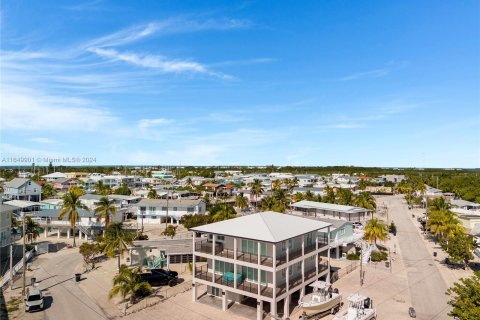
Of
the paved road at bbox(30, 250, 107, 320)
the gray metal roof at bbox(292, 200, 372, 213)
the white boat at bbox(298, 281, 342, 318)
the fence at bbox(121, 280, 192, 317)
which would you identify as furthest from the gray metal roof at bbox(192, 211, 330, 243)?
the gray metal roof at bbox(292, 200, 372, 213)

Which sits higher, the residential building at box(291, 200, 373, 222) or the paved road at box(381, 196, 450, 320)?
the residential building at box(291, 200, 373, 222)

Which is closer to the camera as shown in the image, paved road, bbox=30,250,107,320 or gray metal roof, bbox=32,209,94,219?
paved road, bbox=30,250,107,320

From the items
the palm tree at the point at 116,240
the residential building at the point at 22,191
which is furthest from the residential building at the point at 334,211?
the residential building at the point at 22,191

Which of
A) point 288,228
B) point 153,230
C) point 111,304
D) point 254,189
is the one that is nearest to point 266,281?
point 288,228

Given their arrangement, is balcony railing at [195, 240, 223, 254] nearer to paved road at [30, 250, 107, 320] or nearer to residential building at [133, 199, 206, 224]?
paved road at [30, 250, 107, 320]

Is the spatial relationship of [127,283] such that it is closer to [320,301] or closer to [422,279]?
[320,301]

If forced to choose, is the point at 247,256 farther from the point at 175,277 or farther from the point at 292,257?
the point at 175,277

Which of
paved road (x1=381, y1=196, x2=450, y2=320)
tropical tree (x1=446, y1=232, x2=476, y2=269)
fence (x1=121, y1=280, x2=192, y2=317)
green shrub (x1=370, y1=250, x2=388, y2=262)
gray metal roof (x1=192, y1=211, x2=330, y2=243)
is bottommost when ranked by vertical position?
paved road (x1=381, y1=196, x2=450, y2=320)
